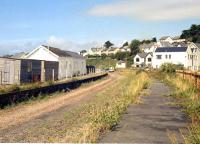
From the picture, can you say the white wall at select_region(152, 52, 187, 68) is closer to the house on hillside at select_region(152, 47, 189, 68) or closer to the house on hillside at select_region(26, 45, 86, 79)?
the house on hillside at select_region(152, 47, 189, 68)

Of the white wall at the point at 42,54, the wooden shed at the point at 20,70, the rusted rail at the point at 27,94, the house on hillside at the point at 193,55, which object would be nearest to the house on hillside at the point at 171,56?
the house on hillside at the point at 193,55

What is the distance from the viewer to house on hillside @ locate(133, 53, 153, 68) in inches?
5335

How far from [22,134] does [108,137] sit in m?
2.67

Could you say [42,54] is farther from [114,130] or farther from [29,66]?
[114,130]

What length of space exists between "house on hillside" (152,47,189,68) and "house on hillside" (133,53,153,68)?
29.4 feet

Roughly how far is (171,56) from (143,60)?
65.7ft

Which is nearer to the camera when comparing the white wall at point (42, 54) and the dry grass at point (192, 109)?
the dry grass at point (192, 109)

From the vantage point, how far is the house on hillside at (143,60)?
136 metres

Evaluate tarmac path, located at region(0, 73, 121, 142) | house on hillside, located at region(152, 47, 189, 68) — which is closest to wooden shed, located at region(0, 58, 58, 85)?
tarmac path, located at region(0, 73, 121, 142)

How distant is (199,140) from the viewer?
9.60 metres

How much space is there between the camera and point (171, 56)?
391ft

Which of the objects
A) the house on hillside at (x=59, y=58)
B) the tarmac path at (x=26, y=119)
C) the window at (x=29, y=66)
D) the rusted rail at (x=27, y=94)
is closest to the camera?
the tarmac path at (x=26, y=119)

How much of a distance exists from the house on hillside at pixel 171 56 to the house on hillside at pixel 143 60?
897 centimetres

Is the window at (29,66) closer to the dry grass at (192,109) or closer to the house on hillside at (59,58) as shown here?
the house on hillside at (59,58)
